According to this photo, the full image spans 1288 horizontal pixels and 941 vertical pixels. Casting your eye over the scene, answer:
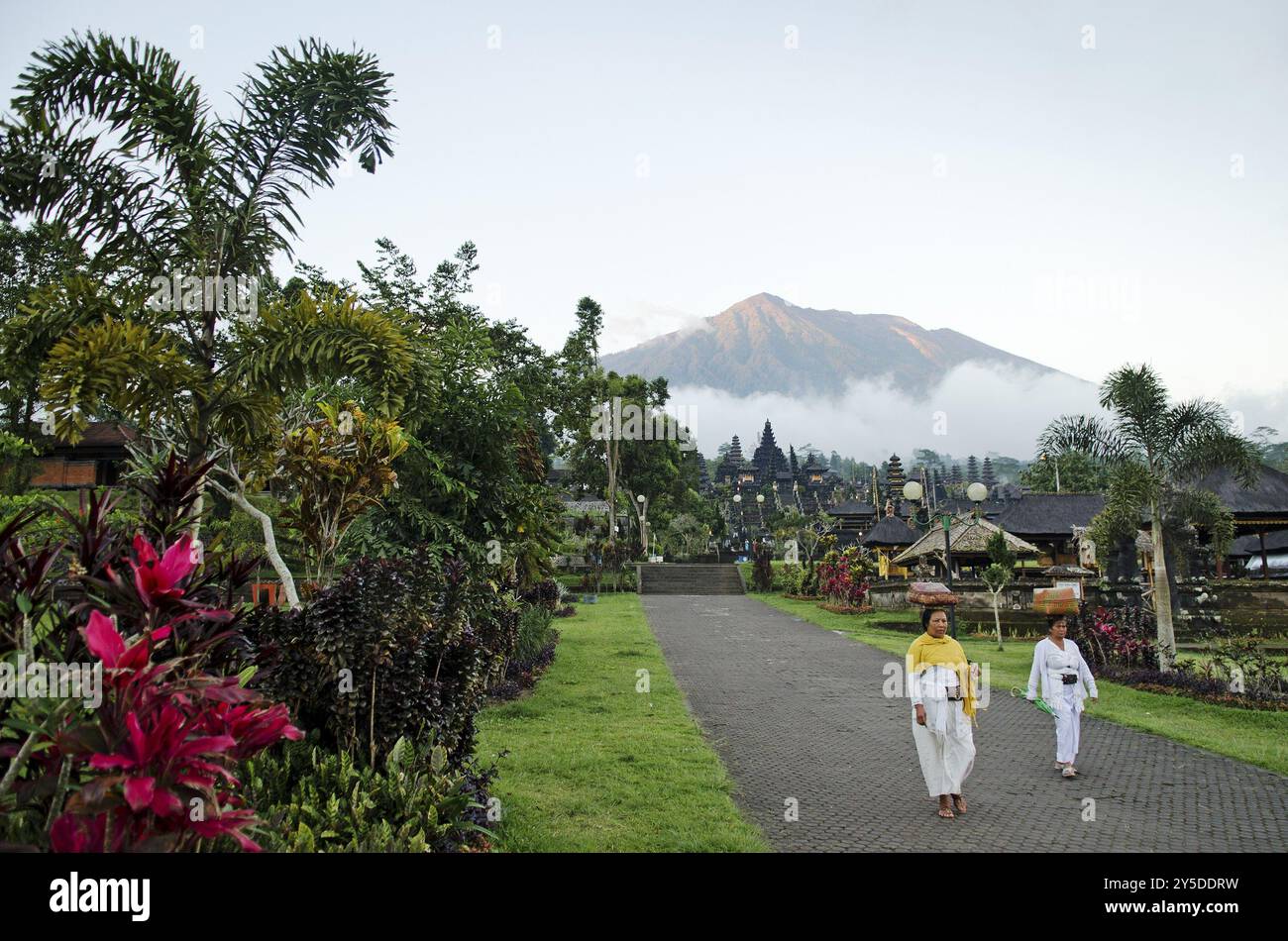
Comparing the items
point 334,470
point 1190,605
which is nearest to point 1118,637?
point 1190,605

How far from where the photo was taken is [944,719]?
6.50 meters

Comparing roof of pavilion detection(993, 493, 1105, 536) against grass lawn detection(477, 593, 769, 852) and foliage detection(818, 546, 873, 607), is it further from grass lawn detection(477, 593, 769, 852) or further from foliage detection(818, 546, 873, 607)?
grass lawn detection(477, 593, 769, 852)

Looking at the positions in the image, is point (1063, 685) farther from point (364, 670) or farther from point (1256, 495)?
point (1256, 495)

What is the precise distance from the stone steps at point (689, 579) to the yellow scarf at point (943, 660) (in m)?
27.9

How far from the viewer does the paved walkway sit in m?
5.75

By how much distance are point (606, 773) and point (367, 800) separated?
120 inches

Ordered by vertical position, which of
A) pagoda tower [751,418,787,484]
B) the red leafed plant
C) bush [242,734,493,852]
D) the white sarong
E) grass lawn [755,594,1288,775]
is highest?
pagoda tower [751,418,787,484]

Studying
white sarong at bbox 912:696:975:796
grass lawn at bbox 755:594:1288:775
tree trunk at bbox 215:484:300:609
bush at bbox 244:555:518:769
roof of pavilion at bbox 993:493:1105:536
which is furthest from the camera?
roof of pavilion at bbox 993:493:1105:536

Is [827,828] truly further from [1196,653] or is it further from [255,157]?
[1196,653]

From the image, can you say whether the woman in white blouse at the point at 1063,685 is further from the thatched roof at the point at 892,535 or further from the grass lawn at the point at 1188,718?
the thatched roof at the point at 892,535

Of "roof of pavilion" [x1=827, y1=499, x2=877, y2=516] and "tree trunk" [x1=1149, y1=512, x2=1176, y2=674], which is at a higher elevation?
"roof of pavilion" [x1=827, y1=499, x2=877, y2=516]

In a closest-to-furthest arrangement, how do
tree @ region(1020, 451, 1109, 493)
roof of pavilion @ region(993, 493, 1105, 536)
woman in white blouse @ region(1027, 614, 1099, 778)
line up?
woman in white blouse @ region(1027, 614, 1099, 778) → roof of pavilion @ region(993, 493, 1105, 536) → tree @ region(1020, 451, 1109, 493)

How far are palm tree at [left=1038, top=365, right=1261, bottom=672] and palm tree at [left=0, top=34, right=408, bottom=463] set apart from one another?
38.4 ft

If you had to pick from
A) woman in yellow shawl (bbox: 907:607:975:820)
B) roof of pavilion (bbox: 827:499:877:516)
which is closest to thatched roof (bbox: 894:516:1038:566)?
roof of pavilion (bbox: 827:499:877:516)
